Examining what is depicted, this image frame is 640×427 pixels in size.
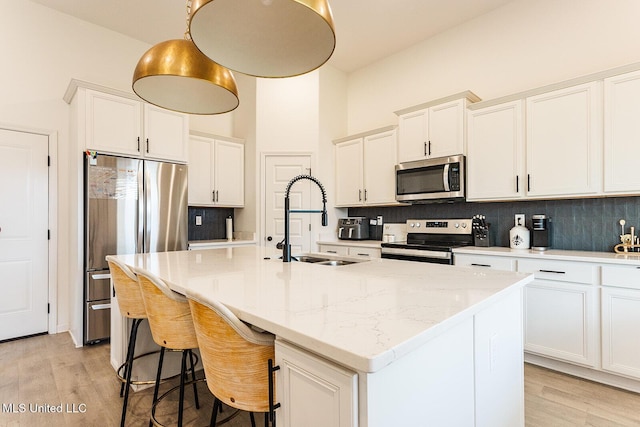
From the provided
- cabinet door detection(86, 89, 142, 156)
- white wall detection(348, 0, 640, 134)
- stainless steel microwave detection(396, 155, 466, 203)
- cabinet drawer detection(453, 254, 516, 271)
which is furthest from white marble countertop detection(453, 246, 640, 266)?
cabinet door detection(86, 89, 142, 156)

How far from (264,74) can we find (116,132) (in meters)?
2.32

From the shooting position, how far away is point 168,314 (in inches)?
59.2

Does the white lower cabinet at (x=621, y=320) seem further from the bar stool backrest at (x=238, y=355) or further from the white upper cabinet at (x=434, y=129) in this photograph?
the bar stool backrest at (x=238, y=355)

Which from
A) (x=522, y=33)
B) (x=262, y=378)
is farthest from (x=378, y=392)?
(x=522, y=33)

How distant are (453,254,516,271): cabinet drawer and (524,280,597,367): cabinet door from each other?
224mm

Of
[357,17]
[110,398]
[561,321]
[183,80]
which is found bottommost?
[110,398]

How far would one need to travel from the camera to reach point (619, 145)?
98.3 inches

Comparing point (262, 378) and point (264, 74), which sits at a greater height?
point (264, 74)

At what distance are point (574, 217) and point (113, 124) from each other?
4484 mm

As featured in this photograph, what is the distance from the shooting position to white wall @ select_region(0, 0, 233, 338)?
335cm

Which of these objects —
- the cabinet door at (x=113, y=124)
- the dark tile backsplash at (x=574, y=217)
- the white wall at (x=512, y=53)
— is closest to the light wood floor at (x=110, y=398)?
the dark tile backsplash at (x=574, y=217)

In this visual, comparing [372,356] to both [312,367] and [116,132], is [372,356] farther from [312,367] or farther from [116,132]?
[116,132]

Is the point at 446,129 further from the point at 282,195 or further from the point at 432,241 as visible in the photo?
the point at 282,195

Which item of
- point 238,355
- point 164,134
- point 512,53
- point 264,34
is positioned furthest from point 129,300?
point 512,53
